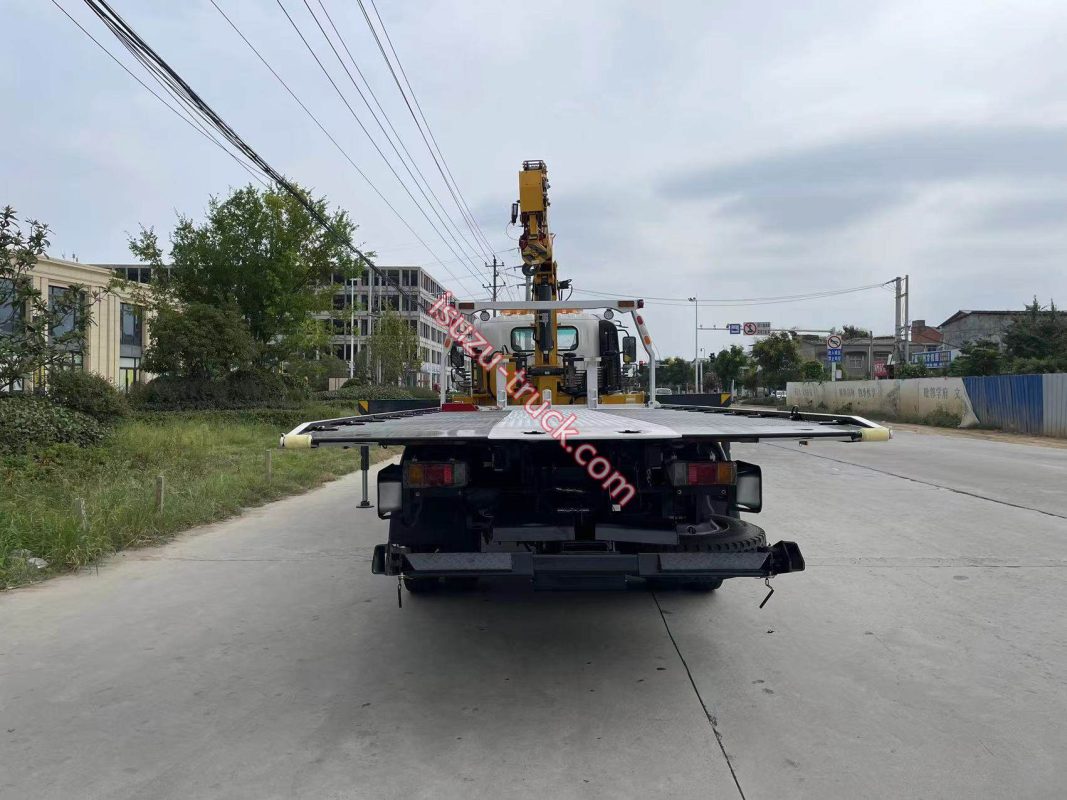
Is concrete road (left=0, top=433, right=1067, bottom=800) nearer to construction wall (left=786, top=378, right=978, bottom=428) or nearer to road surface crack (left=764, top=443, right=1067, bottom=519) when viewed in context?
road surface crack (left=764, top=443, right=1067, bottom=519)

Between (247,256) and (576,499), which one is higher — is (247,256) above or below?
above

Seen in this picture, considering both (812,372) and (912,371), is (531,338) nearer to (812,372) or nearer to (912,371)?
(912,371)

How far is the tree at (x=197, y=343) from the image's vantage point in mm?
20500

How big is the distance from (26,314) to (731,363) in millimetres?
66884

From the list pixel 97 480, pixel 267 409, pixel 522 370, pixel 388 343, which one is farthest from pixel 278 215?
pixel 388 343

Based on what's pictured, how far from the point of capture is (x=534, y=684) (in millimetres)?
3975

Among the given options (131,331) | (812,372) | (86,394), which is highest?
(131,331)

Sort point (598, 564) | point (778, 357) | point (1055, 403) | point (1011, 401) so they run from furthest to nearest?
point (778, 357), point (1011, 401), point (1055, 403), point (598, 564)

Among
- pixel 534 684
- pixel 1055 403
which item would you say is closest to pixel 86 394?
pixel 534 684

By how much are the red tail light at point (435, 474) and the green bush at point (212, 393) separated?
749 inches

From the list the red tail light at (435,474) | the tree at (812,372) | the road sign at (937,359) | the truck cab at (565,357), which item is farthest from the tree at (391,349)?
the red tail light at (435,474)

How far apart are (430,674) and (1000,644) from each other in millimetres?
3385

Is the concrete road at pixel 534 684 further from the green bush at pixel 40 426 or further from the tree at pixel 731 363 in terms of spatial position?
the tree at pixel 731 363

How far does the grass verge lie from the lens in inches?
263
